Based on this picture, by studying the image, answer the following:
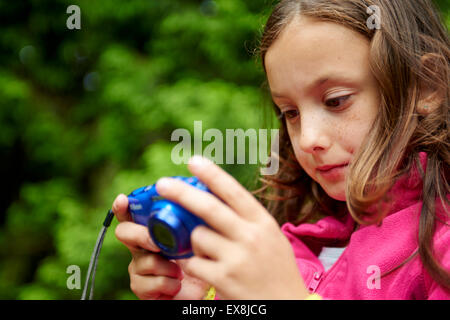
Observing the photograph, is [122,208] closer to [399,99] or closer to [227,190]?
[227,190]

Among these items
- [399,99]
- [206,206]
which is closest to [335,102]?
[399,99]

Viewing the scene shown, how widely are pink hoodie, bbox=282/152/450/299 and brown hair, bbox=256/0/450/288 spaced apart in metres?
0.02

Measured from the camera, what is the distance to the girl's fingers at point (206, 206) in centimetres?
65

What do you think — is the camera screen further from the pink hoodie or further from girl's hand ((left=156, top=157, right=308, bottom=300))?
the pink hoodie

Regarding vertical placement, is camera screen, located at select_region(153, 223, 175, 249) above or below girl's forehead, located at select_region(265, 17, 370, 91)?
below

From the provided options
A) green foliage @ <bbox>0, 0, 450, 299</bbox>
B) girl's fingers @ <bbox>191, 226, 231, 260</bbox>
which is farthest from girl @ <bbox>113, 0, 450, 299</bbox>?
green foliage @ <bbox>0, 0, 450, 299</bbox>

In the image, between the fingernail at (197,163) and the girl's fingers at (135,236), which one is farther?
the girl's fingers at (135,236)

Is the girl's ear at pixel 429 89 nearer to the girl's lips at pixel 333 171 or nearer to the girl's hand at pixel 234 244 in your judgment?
the girl's lips at pixel 333 171

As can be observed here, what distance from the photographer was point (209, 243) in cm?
66

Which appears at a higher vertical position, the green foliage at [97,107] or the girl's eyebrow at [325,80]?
the girl's eyebrow at [325,80]

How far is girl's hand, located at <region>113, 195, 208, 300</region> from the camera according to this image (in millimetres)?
838

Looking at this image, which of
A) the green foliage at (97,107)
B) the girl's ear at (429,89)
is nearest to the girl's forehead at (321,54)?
the girl's ear at (429,89)

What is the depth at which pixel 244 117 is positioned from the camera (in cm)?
187

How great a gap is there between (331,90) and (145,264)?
498 mm
